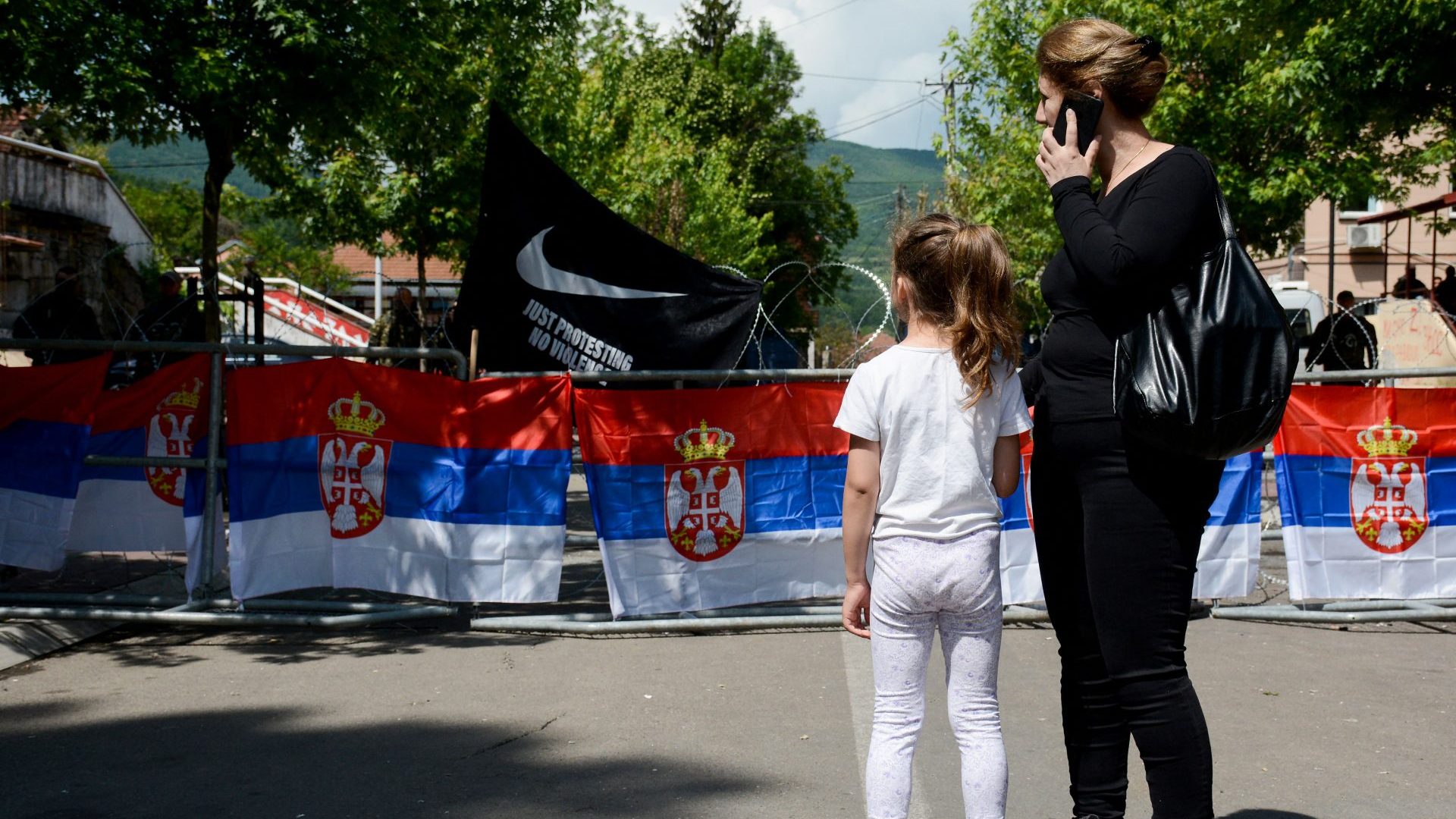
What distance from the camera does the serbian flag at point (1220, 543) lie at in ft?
21.8

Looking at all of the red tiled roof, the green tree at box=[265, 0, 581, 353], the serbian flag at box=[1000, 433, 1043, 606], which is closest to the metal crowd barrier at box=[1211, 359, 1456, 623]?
the serbian flag at box=[1000, 433, 1043, 606]

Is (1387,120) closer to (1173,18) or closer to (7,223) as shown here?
(1173,18)

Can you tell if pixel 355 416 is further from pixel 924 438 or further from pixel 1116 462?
pixel 1116 462

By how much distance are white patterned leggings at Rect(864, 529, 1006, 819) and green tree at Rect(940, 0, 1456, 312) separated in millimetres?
9499

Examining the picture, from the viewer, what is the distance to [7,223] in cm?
3127

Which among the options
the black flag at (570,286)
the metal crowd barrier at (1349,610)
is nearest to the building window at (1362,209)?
the metal crowd barrier at (1349,610)

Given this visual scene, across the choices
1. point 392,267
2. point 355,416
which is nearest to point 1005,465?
point 355,416

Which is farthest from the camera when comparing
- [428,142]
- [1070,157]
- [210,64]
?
[428,142]

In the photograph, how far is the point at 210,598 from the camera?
6.58m

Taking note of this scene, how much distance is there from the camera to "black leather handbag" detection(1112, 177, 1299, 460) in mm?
2717

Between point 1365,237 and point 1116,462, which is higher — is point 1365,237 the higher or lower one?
the higher one

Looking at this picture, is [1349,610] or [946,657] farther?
[1349,610]

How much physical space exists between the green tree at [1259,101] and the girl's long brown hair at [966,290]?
9098mm

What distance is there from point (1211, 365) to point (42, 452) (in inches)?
239
